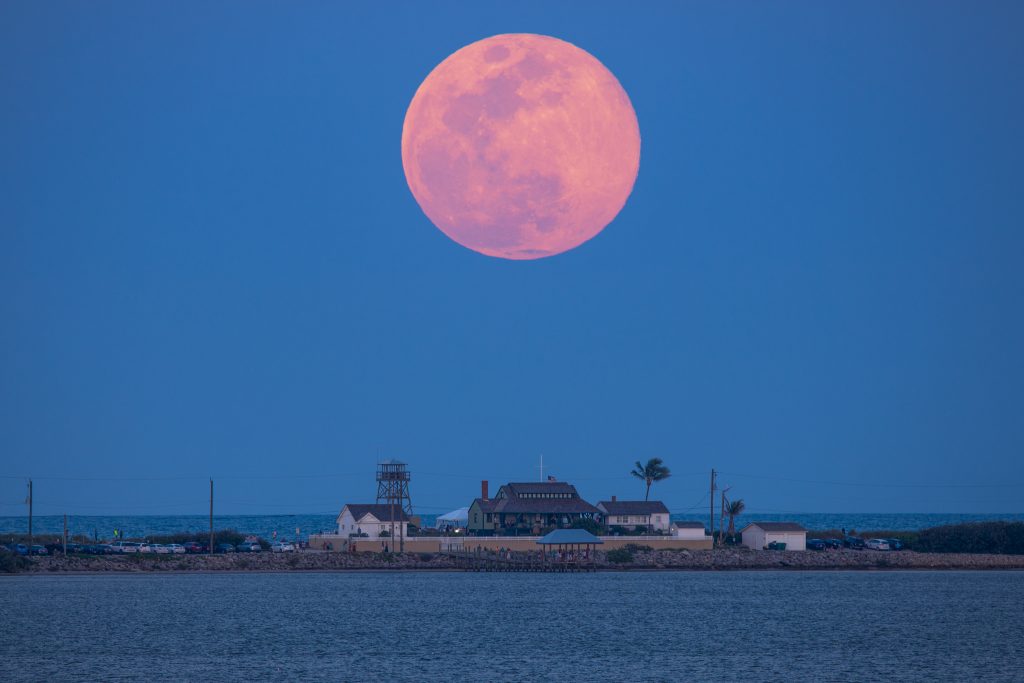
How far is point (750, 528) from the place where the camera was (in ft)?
468

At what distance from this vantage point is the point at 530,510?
140875mm

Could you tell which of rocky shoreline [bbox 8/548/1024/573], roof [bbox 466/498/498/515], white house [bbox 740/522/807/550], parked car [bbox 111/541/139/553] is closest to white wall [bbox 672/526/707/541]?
rocky shoreline [bbox 8/548/1024/573]

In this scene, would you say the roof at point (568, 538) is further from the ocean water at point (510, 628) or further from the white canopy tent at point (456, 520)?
the white canopy tent at point (456, 520)

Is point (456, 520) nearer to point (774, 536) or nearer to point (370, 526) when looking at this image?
point (370, 526)

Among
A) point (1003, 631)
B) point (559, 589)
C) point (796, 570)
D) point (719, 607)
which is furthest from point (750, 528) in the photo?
point (1003, 631)

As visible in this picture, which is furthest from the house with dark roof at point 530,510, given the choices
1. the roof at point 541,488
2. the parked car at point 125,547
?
the parked car at point 125,547

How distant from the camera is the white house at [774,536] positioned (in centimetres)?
13875

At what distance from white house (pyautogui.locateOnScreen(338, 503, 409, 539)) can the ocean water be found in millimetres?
15965

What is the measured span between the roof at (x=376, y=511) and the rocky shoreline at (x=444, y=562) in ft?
23.9

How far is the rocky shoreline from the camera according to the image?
122 meters

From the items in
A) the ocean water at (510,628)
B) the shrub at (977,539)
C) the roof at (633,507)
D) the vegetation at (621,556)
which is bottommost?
the ocean water at (510,628)

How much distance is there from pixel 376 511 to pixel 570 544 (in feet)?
74.4

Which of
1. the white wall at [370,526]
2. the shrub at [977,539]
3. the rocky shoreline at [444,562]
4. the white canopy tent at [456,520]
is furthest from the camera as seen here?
the white canopy tent at [456,520]

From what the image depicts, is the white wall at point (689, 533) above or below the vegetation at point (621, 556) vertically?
above
